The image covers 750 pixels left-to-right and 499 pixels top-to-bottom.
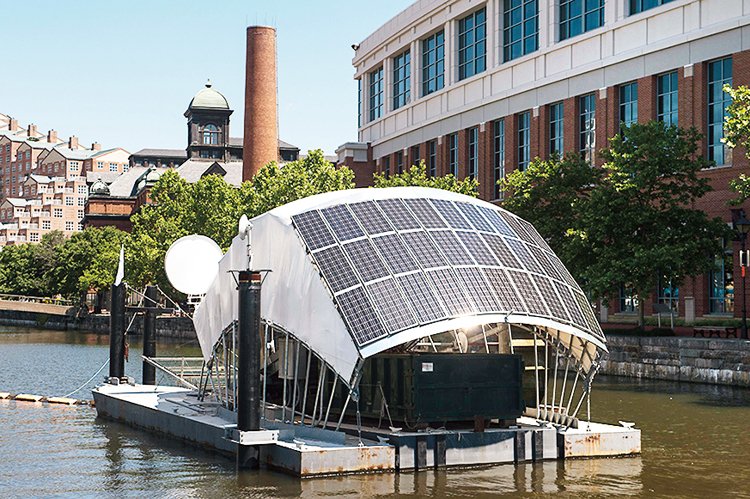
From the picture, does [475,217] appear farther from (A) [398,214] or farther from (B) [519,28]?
(B) [519,28]

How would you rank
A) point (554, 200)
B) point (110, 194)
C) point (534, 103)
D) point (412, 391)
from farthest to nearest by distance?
point (110, 194) < point (534, 103) < point (554, 200) < point (412, 391)

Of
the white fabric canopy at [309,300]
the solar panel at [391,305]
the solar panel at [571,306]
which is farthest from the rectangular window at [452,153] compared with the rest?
the solar panel at [391,305]

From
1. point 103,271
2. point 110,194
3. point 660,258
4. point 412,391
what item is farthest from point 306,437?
point 110,194

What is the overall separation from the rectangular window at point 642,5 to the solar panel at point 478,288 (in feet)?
138

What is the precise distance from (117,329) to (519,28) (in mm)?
46739

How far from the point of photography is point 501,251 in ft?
82.1

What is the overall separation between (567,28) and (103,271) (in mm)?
65020

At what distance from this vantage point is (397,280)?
23.0 metres

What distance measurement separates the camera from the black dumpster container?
22.9 m

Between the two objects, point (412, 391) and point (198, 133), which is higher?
point (198, 133)

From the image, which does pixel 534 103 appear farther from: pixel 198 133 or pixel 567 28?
pixel 198 133

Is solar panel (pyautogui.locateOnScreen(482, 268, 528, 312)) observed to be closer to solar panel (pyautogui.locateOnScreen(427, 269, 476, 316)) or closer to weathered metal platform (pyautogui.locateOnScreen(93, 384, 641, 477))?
solar panel (pyautogui.locateOnScreen(427, 269, 476, 316))

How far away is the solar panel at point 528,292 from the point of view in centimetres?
2352

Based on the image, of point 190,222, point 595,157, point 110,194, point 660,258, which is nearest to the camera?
point 660,258
